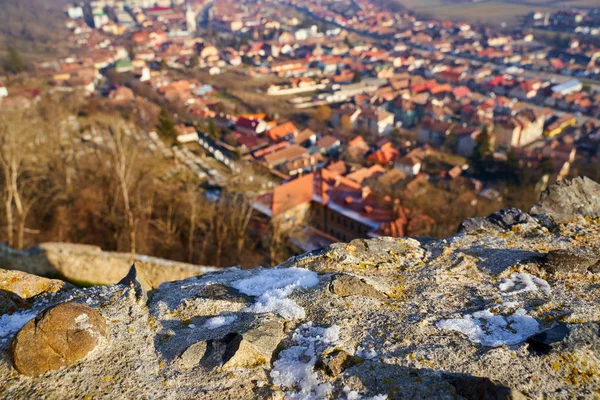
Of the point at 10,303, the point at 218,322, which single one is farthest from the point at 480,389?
the point at 10,303

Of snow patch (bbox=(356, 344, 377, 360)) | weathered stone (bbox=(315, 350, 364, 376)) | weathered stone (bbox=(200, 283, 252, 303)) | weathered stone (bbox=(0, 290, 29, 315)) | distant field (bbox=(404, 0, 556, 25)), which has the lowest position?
distant field (bbox=(404, 0, 556, 25))

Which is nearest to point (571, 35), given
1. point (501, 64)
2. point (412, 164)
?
point (501, 64)

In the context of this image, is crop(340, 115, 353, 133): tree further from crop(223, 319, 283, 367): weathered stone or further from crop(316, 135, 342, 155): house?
crop(223, 319, 283, 367): weathered stone

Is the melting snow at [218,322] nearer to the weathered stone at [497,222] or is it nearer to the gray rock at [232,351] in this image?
the gray rock at [232,351]

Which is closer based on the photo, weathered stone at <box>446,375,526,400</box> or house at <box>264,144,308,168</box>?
weathered stone at <box>446,375,526,400</box>

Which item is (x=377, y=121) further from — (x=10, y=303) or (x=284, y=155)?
(x=10, y=303)

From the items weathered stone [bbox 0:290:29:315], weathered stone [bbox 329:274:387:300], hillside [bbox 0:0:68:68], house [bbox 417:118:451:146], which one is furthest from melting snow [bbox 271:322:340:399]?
hillside [bbox 0:0:68:68]

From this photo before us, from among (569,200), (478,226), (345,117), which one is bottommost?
(345,117)

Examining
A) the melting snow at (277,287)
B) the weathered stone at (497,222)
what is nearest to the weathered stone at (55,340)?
the melting snow at (277,287)
